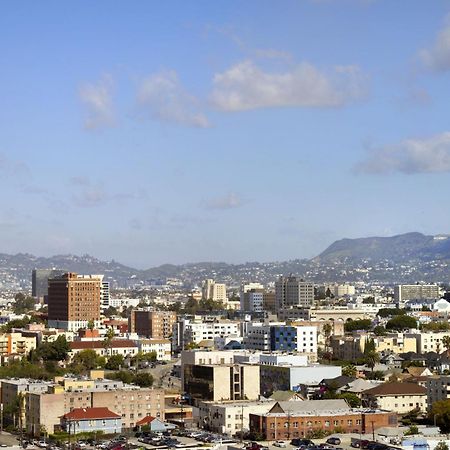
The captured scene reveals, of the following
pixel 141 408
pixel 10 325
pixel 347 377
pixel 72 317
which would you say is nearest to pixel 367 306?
pixel 72 317

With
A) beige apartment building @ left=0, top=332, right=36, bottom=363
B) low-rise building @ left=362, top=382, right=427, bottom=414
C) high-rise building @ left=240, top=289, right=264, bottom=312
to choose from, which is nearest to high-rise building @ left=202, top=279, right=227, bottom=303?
high-rise building @ left=240, top=289, right=264, bottom=312

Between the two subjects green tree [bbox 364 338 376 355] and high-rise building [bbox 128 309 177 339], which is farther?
high-rise building [bbox 128 309 177 339]

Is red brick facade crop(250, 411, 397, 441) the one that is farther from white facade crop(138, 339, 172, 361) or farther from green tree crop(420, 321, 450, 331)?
green tree crop(420, 321, 450, 331)

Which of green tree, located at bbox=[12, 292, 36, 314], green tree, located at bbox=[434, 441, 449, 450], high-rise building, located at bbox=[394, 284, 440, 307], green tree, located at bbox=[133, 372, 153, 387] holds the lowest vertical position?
green tree, located at bbox=[434, 441, 449, 450]

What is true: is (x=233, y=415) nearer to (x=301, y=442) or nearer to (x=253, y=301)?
(x=301, y=442)

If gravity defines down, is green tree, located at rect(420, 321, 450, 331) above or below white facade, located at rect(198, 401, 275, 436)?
above
